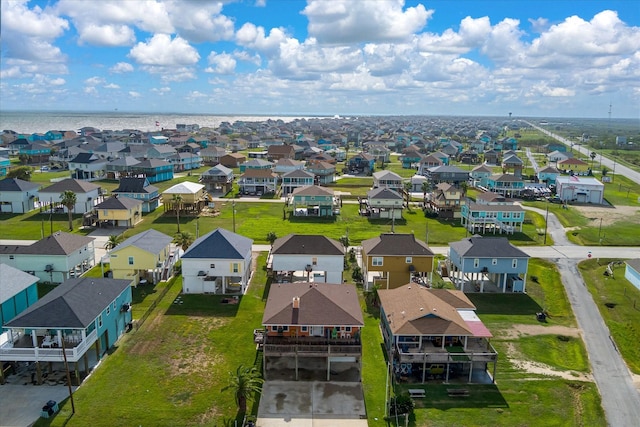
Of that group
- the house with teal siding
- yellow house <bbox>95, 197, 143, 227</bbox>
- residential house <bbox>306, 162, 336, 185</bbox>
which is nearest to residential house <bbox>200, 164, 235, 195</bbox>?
residential house <bbox>306, 162, 336, 185</bbox>

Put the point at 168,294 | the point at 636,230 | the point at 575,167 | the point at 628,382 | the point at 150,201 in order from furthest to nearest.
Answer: the point at 575,167 → the point at 150,201 → the point at 636,230 → the point at 168,294 → the point at 628,382

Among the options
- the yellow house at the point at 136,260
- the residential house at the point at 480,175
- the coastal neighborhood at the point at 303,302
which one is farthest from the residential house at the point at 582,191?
the yellow house at the point at 136,260

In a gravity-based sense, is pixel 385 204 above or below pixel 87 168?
below

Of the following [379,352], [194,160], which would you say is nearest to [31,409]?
[379,352]

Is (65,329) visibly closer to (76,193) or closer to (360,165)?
(76,193)

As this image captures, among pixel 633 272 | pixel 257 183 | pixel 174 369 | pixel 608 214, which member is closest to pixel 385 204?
pixel 257 183

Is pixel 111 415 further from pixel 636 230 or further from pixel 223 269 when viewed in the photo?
pixel 636 230
